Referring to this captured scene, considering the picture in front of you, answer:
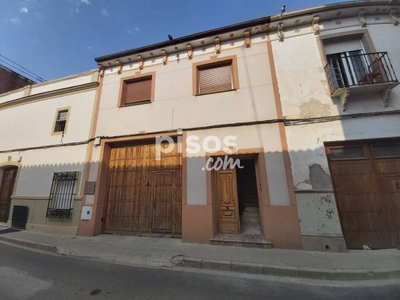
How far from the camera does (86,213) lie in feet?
→ 21.1

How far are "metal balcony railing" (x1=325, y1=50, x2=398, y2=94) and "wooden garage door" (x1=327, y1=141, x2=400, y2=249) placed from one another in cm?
196

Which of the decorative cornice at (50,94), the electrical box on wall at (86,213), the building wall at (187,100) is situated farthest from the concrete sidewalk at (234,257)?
the decorative cornice at (50,94)

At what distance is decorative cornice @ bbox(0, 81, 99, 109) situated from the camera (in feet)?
26.1

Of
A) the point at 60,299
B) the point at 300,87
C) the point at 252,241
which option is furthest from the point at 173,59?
the point at 60,299

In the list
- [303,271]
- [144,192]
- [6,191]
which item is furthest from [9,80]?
[303,271]

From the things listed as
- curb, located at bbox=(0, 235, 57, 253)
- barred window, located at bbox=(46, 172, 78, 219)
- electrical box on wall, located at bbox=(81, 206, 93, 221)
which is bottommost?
curb, located at bbox=(0, 235, 57, 253)

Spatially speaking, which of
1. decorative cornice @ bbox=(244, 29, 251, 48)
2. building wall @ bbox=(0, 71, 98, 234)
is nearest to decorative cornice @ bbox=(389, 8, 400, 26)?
decorative cornice @ bbox=(244, 29, 251, 48)

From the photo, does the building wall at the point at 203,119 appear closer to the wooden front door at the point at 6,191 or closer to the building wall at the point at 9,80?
the wooden front door at the point at 6,191

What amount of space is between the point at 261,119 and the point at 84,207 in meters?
7.03

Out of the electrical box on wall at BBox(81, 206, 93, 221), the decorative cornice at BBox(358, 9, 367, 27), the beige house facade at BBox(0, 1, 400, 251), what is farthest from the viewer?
the electrical box on wall at BBox(81, 206, 93, 221)

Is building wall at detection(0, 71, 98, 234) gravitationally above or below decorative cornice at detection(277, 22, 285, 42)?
below

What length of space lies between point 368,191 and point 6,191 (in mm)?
14631

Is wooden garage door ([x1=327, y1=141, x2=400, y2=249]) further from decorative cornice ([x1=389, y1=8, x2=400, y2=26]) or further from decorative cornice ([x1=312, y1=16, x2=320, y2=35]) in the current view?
decorative cornice ([x1=389, y1=8, x2=400, y2=26])

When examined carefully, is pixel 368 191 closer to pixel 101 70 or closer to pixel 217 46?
pixel 217 46
